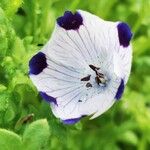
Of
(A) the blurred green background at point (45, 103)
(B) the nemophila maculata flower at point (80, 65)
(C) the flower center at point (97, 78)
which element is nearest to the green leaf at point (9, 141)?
(A) the blurred green background at point (45, 103)

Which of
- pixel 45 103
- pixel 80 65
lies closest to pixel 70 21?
pixel 80 65

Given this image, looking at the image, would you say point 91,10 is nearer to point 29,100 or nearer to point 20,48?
point 29,100

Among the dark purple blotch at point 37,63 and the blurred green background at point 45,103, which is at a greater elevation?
the dark purple blotch at point 37,63

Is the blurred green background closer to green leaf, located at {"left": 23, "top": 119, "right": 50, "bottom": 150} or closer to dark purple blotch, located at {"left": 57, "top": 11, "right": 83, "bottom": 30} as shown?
green leaf, located at {"left": 23, "top": 119, "right": 50, "bottom": 150}

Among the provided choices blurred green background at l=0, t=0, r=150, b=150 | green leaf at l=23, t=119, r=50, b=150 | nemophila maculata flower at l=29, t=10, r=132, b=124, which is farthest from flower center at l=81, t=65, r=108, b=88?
green leaf at l=23, t=119, r=50, b=150

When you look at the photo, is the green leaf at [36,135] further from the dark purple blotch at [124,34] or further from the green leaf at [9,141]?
the dark purple blotch at [124,34]

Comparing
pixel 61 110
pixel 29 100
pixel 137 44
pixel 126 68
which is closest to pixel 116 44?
pixel 126 68
